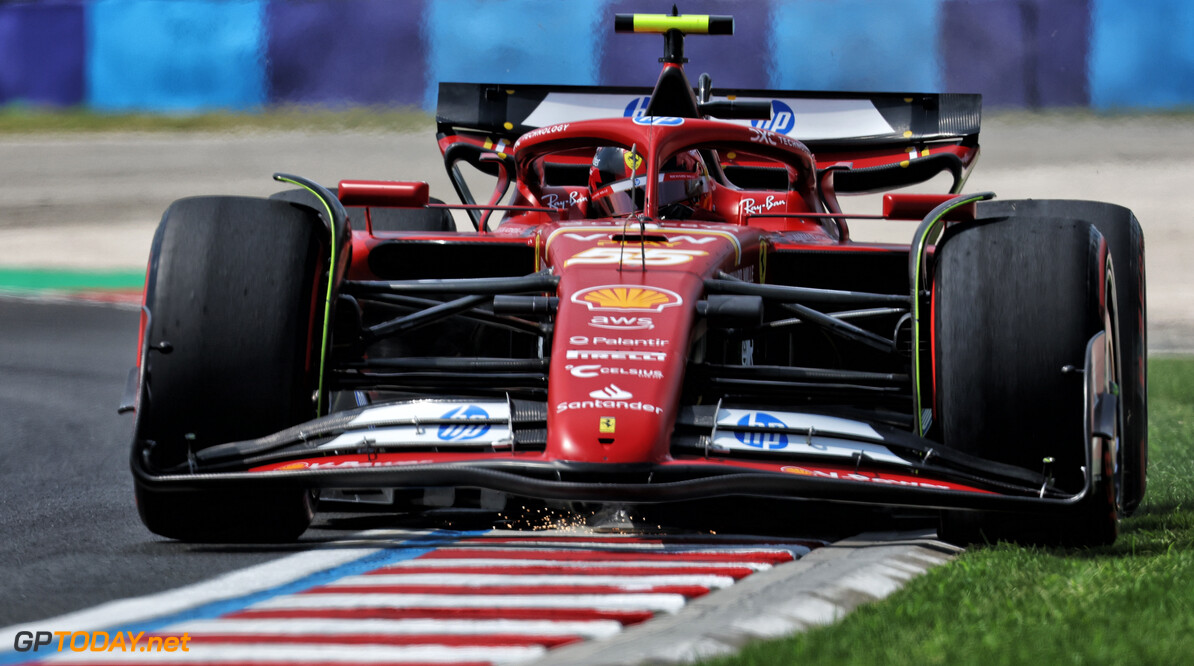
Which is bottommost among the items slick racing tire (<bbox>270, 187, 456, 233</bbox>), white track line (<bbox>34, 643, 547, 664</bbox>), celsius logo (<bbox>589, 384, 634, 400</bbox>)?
white track line (<bbox>34, 643, 547, 664</bbox>)

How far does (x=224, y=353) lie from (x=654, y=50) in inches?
639

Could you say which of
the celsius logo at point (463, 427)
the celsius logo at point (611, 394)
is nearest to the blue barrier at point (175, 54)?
the celsius logo at point (463, 427)

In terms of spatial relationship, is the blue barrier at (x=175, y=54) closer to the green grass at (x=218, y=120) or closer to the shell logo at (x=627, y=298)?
the green grass at (x=218, y=120)

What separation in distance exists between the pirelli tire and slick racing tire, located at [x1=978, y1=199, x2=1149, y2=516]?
2.88 meters

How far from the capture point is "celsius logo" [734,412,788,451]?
460cm

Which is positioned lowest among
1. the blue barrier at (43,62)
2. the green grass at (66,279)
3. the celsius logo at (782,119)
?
the green grass at (66,279)

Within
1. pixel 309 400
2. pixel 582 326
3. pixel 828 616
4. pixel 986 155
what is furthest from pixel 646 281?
pixel 986 155

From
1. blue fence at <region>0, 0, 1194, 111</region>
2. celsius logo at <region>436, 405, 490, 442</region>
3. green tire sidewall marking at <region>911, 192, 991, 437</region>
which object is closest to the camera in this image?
celsius logo at <region>436, 405, 490, 442</region>

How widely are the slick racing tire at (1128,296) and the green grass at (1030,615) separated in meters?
1.00

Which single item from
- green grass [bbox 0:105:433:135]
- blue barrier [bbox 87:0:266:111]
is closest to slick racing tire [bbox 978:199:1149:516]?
green grass [bbox 0:105:433:135]

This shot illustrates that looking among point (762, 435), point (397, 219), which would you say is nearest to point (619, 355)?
point (762, 435)

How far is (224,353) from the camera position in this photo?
4941mm

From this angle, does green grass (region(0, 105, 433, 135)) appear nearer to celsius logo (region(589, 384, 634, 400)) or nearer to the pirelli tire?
the pirelli tire

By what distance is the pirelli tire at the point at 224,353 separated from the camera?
4.90 meters
